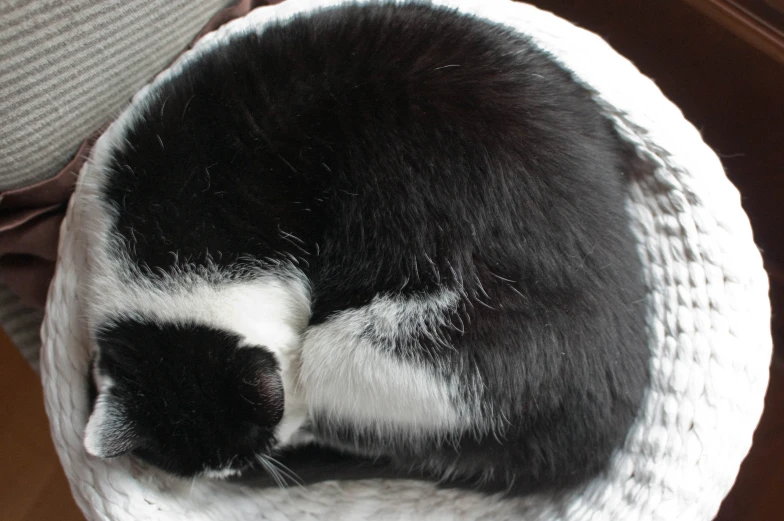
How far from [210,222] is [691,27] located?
38.1 inches

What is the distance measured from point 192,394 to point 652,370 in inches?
25.6

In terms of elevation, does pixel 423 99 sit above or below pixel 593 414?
above

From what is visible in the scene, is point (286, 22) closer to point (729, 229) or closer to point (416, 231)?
point (416, 231)

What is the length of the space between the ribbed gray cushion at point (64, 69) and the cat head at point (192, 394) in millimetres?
303

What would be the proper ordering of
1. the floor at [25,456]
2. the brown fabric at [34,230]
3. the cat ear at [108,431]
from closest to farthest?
1. the cat ear at [108,431]
2. the brown fabric at [34,230]
3. the floor at [25,456]

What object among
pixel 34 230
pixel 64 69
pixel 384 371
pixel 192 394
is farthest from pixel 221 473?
pixel 64 69

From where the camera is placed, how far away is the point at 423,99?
77cm

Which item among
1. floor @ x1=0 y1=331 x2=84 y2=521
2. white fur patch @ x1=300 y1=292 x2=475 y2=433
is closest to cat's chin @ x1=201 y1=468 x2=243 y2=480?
white fur patch @ x1=300 y1=292 x2=475 y2=433

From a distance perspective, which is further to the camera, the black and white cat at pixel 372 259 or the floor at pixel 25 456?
the floor at pixel 25 456

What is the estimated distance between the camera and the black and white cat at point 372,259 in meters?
0.74

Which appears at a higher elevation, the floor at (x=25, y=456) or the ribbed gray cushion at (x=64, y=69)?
the ribbed gray cushion at (x=64, y=69)

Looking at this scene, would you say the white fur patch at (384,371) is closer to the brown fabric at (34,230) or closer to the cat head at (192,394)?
the cat head at (192,394)

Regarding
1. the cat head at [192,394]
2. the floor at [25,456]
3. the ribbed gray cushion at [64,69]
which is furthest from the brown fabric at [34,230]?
the floor at [25,456]

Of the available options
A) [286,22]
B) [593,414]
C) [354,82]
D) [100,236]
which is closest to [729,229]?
[593,414]
